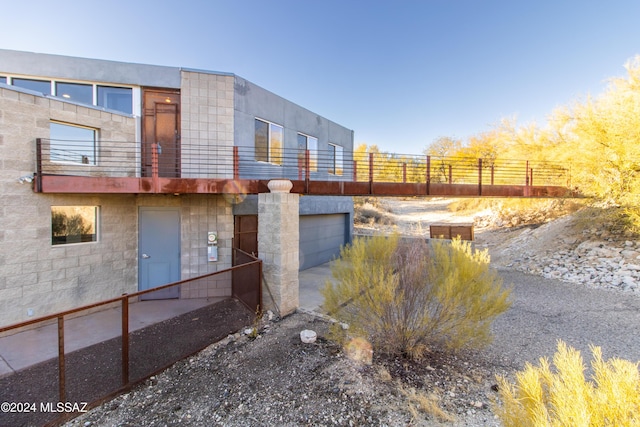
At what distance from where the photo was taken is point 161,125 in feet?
24.8

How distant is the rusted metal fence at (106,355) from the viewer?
128 inches

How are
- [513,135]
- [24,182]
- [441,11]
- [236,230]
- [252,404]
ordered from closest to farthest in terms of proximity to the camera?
1. [252,404]
2. [24,182]
3. [236,230]
4. [441,11]
5. [513,135]

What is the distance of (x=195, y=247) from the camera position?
747cm

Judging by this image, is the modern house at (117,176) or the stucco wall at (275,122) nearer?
the modern house at (117,176)

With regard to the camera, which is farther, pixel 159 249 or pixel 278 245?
pixel 159 249

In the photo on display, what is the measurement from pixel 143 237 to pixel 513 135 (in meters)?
19.9

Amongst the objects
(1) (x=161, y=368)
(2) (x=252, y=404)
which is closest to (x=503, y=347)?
(2) (x=252, y=404)

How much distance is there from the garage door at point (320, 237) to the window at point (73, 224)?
19.4 ft

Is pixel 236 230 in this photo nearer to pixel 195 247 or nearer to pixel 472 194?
pixel 195 247

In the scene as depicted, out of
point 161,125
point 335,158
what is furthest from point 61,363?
point 335,158

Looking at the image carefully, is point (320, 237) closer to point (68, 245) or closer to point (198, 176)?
point (198, 176)

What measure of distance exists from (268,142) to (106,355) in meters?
6.68

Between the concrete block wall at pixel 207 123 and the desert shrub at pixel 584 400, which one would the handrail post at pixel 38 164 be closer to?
the concrete block wall at pixel 207 123

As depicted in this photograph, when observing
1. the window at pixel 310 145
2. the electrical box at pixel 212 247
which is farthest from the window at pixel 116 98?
the window at pixel 310 145
